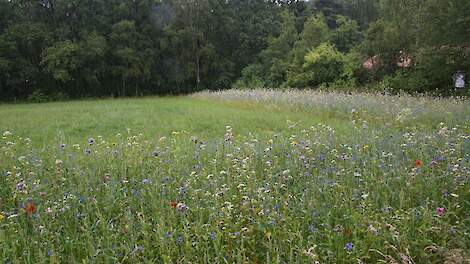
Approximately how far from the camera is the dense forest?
25.6m

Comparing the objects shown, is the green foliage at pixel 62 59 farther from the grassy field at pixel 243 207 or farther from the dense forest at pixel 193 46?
the grassy field at pixel 243 207

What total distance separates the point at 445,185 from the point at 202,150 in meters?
3.32

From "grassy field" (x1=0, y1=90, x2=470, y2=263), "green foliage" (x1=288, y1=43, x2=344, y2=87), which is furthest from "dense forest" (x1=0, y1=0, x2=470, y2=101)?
"grassy field" (x1=0, y1=90, x2=470, y2=263)

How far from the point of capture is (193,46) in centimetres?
4025

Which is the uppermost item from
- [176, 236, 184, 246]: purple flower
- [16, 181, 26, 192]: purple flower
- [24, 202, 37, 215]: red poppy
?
[16, 181, 26, 192]: purple flower

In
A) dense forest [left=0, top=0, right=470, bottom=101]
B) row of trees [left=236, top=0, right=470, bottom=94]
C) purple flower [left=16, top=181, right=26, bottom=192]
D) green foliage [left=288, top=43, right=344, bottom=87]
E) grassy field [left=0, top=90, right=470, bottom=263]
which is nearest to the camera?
grassy field [left=0, top=90, right=470, bottom=263]

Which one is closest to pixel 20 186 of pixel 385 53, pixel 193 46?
pixel 385 53

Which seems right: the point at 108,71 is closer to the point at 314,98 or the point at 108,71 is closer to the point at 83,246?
the point at 314,98

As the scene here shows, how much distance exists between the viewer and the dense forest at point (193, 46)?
2561cm

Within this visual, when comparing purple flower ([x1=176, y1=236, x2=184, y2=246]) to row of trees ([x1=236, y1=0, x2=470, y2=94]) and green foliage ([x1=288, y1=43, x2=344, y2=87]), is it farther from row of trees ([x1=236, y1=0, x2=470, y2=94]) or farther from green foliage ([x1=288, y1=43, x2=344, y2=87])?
green foliage ([x1=288, y1=43, x2=344, y2=87])

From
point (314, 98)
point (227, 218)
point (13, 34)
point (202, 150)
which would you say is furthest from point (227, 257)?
point (13, 34)

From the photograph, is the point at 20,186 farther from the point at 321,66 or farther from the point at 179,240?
the point at 321,66

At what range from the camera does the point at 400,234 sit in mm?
3027

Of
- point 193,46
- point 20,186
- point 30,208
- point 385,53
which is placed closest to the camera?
point 30,208
